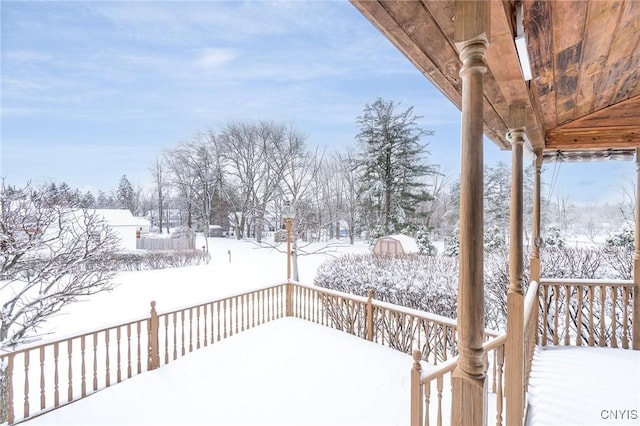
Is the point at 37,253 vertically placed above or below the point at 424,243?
above

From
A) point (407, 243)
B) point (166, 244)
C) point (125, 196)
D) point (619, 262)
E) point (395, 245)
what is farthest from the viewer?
point (125, 196)

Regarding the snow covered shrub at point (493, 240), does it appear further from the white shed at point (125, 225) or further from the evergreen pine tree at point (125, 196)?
the evergreen pine tree at point (125, 196)

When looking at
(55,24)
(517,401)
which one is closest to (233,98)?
(55,24)

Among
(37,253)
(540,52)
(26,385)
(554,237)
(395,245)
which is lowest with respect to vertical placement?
(26,385)

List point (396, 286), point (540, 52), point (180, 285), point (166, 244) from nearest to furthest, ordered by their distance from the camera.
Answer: point (540, 52), point (396, 286), point (180, 285), point (166, 244)

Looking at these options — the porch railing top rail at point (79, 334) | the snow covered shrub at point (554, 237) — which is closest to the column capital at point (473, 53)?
the porch railing top rail at point (79, 334)

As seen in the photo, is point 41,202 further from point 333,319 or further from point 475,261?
point 475,261

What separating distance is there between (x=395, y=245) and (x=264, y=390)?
8.09 meters

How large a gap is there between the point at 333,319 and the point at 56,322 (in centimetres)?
587

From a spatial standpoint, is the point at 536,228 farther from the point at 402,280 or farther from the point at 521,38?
the point at 402,280

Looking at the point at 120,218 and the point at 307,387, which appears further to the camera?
the point at 120,218

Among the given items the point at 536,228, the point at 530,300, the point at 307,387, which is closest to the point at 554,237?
the point at 536,228

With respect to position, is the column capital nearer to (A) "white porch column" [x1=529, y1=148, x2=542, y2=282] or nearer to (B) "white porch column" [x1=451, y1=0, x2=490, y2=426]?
(B) "white porch column" [x1=451, y1=0, x2=490, y2=426]

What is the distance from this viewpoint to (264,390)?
331 cm
